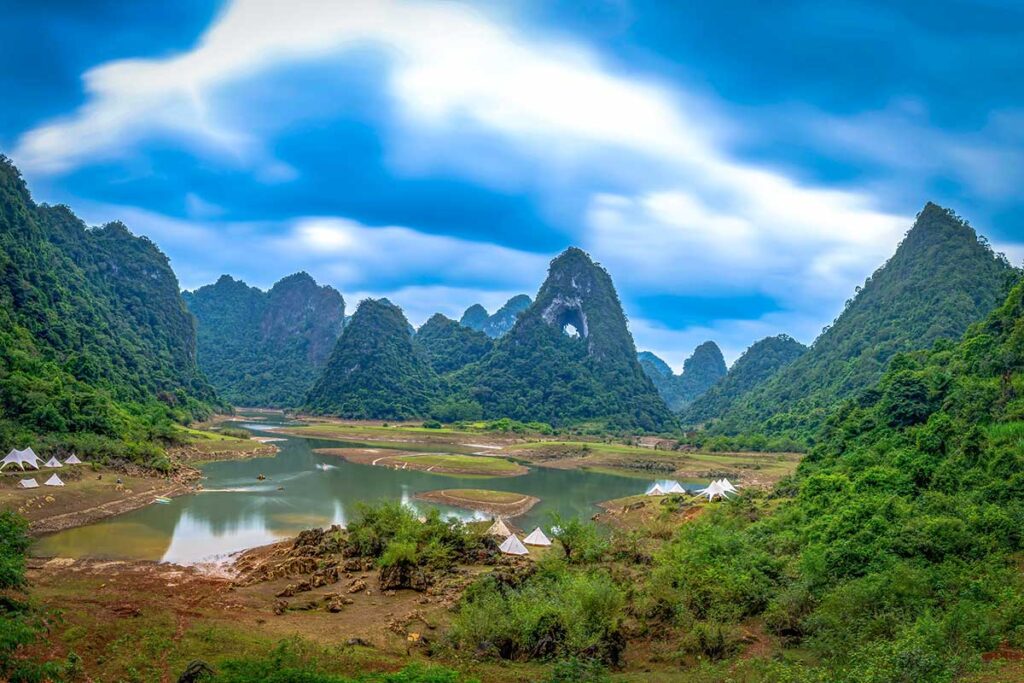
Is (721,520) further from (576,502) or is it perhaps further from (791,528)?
(576,502)

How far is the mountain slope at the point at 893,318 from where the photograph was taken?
2731 inches

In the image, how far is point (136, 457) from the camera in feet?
122

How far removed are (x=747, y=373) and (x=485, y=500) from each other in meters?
104

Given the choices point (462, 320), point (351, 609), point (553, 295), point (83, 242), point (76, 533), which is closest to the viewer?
point (351, 609)

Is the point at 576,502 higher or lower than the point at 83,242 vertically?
lower

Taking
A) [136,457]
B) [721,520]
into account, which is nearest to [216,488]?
[136,457]

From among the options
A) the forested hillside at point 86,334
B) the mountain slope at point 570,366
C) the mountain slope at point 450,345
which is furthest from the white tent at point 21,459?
the mountain slope at point 450,345

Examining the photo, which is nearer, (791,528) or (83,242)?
(791,528)

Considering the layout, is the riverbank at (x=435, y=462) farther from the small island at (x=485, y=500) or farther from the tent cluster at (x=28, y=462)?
the tent cluster at (x=28, y=462)

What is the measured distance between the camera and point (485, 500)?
36.4 meters

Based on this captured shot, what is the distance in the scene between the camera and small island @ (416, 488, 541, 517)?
114 ft

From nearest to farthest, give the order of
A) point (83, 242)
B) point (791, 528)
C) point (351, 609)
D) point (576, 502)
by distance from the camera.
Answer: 1. point (351, 609)
2. point (791, 528)
3. point (576, 502)
4. point (83, 242)

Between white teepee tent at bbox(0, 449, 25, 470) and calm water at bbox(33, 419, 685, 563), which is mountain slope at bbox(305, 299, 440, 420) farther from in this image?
white teepee tent at bbox(0, 449, 25, 470)

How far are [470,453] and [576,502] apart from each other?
23884 millimetres
